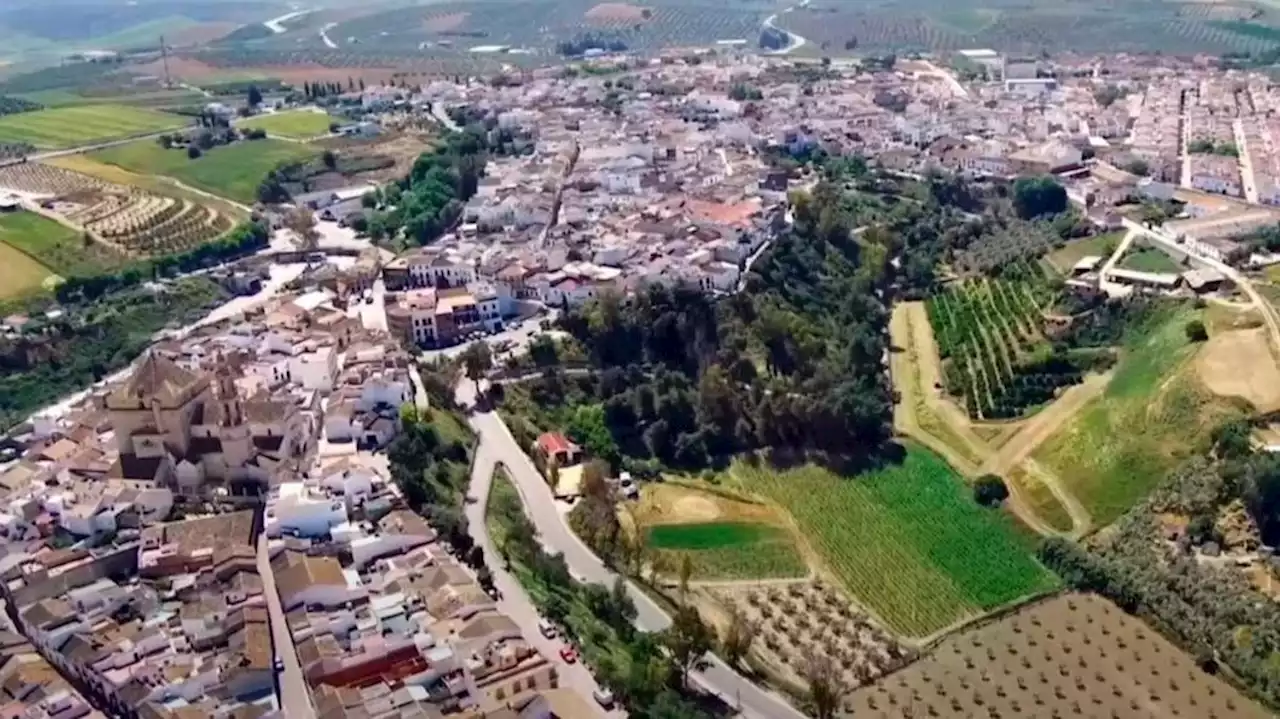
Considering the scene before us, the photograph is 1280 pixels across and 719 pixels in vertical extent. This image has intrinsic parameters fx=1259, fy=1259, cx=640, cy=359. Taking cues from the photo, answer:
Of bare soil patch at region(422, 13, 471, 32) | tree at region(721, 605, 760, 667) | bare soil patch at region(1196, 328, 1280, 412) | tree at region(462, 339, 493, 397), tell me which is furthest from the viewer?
bare soil patch at region(422, 13, 471, 32)

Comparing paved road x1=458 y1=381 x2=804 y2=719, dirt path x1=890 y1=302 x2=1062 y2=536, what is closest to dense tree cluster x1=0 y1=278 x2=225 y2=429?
paved road x1=458 y1=381 x2=804 y2=719

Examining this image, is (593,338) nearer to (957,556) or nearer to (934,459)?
(934,459)

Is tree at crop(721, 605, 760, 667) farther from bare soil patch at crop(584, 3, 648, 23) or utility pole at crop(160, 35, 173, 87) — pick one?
bare soil patch at crop(584, 3, 648, 23)

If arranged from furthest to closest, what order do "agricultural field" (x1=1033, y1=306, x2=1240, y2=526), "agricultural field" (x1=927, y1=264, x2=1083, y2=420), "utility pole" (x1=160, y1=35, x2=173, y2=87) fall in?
1. "utility pole" (x1=160, y1=35, x2=173, y2=87)
2. "agricultural field" (x1=927, y1=264, x2=1083, y2=420)
3. "agricultural field" (x1=1033, y1=306, x2=1240, y2=526)

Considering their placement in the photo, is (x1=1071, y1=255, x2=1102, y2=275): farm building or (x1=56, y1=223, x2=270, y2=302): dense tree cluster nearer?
(x1=1071, y1=255, x2=1102, y2=275): farm building

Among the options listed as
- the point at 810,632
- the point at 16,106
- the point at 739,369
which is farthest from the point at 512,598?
the point at 16,106

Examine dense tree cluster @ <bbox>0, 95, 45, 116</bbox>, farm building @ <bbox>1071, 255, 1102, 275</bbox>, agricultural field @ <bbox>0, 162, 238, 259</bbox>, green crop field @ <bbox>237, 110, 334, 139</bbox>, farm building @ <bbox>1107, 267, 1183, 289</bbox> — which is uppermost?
dense tree cluster @ <bbox>0, 95, 45, 116</bbox>

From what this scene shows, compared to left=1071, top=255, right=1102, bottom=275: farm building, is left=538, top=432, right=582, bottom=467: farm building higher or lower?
lower
